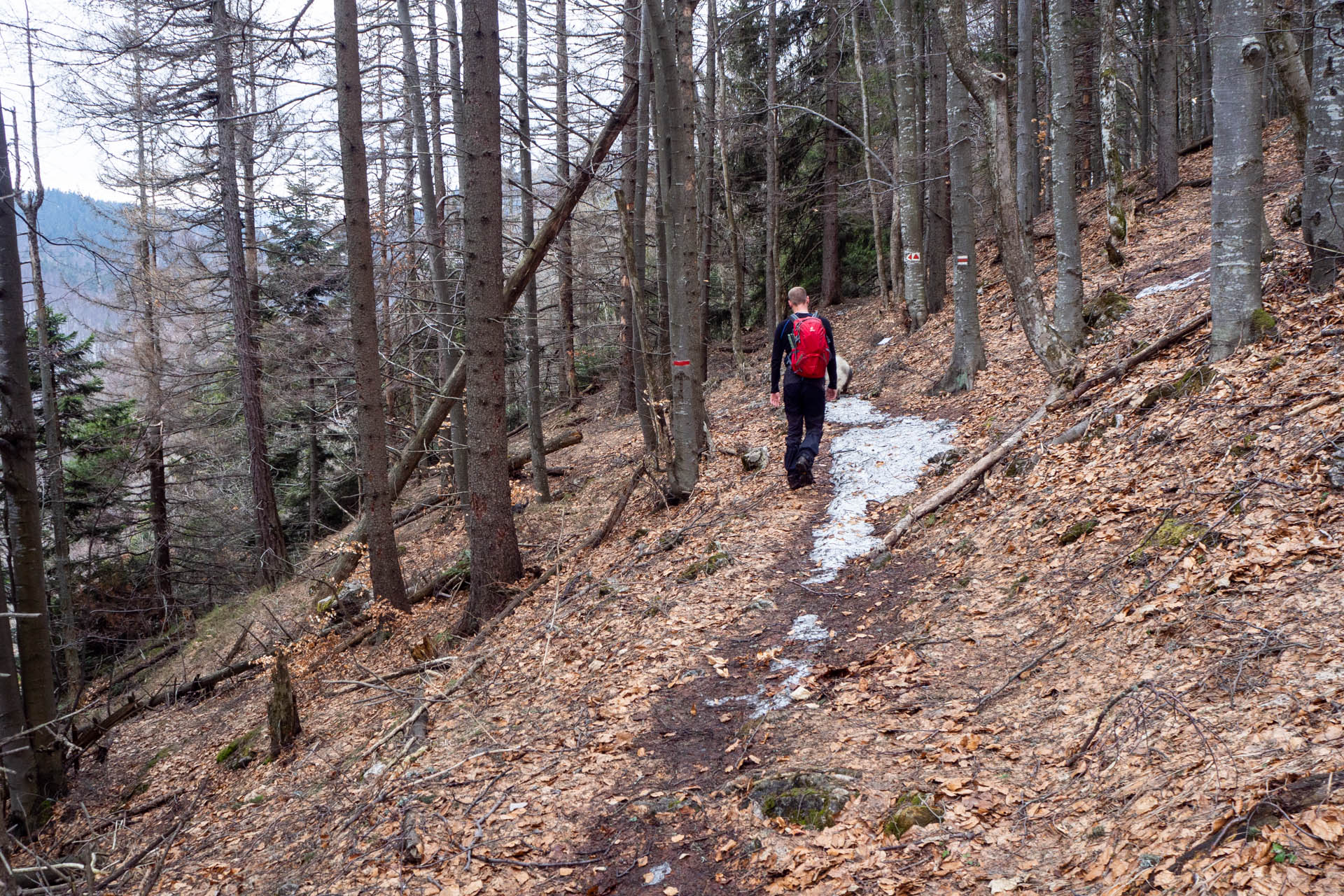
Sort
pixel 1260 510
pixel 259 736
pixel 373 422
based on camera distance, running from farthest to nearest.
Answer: pixel 373 422, pixel 259 736, pixel 1260 510

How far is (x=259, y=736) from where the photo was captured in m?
8.29

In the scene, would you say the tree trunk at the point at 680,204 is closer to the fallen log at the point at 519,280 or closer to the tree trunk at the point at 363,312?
the fallen log at the point at 519,280

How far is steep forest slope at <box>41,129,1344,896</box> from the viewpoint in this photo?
308 cm

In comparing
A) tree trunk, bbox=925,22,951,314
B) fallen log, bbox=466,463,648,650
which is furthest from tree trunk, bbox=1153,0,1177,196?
fallen log, bbox=466,463,648,650

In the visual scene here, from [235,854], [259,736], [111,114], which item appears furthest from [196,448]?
[235,854]

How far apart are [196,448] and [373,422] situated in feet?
35.0

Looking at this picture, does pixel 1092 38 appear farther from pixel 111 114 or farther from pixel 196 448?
pixel 196 448

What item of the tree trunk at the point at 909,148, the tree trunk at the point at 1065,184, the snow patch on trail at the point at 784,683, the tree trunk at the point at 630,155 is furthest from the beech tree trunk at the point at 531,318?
the snow patch on trail at the point at 784,683

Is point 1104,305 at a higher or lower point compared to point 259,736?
higher

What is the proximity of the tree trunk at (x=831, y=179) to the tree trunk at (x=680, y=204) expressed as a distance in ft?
34.9

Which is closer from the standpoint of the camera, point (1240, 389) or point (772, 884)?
point (772, 884)

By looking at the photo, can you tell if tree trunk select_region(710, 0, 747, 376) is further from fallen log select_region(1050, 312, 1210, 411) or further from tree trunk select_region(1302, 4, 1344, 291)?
tree trunk select_region(1302, 4, 1344, 291)

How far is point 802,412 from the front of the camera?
8.80 metres

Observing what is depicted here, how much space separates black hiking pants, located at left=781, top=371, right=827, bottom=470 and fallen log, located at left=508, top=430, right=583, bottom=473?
9.42 metres
